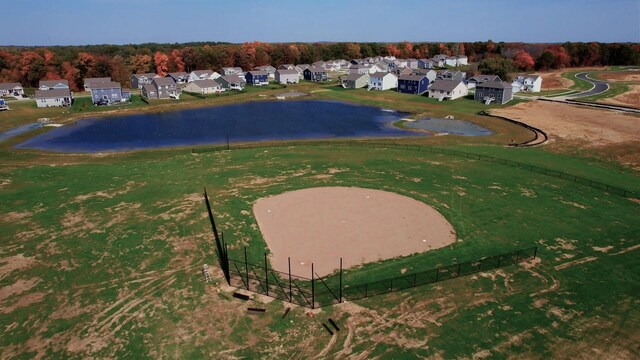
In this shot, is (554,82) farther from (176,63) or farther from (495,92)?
(176,63)

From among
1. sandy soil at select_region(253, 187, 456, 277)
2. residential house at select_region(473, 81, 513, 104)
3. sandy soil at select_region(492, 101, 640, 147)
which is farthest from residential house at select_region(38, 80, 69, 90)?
sandy soil at select_region(492, 101, 640, 147)

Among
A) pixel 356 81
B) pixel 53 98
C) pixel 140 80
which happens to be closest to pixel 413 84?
pixel 356 81

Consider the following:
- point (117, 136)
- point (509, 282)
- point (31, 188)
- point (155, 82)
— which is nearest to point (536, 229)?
point (509, 282)

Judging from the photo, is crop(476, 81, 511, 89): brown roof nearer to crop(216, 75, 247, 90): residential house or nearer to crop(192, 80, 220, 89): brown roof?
crop(216, 75, 247, 90): residential house

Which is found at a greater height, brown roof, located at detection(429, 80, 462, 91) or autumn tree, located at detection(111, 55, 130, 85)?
autumn tree, located at detection(111, 55, 130, 85)

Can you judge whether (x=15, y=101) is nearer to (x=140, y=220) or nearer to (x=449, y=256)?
(x=140, y=220)

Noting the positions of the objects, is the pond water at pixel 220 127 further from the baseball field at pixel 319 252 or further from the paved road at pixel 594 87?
the paved road at pixel 594 87
